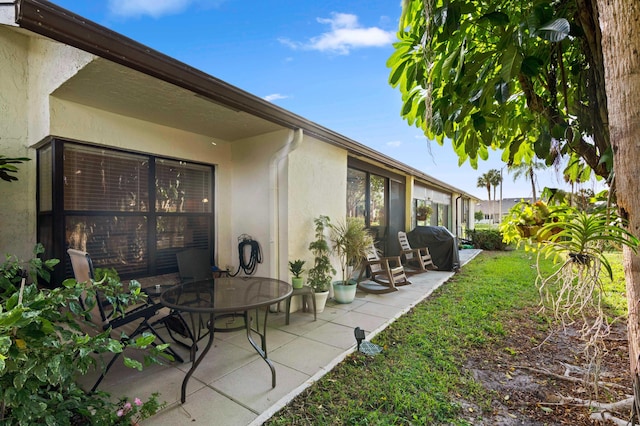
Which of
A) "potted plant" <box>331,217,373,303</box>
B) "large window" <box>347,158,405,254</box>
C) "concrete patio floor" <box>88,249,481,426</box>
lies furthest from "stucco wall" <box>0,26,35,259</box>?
"large window" <box>347,158,405,254</box>

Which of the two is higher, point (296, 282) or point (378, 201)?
point (378, 201)

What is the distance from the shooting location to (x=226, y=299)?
266cm

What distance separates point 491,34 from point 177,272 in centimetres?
442

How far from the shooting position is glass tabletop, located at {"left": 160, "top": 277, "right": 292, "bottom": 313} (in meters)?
2.39

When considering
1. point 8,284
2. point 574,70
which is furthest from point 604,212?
point 8,284

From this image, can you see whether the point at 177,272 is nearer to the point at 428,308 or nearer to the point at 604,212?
the point at 428,308

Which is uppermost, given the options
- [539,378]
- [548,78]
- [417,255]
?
[548,78]

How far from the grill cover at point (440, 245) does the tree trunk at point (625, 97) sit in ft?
23.0

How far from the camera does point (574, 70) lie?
182 cm

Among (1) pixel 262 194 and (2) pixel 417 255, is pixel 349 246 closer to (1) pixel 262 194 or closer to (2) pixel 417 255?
(1) pixel 262 194

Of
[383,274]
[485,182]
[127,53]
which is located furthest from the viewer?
[485,182]

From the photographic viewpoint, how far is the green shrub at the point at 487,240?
514 inches

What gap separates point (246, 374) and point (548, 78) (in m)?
3.25

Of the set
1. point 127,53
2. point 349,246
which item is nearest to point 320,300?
point 349,246
